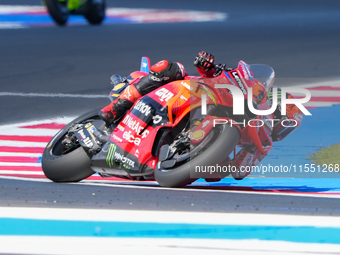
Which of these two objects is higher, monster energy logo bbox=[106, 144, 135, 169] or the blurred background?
monster energy logo bbox=[106, 144, 135, 169]

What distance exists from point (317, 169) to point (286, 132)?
1.03 m

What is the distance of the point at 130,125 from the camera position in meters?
4.54

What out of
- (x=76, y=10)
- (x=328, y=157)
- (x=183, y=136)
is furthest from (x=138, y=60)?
(x=183, y=136)

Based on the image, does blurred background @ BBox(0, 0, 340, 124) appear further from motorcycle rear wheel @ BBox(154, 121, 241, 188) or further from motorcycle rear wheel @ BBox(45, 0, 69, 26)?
motorcycle rear wheel @ BBox(154, 121, 241, 188)

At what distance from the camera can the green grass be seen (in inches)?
222

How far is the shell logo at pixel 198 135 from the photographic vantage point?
13.6ft

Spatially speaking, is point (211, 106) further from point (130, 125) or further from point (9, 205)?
point (9, 205)

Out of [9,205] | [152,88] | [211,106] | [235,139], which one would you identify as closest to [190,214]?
[9,205]

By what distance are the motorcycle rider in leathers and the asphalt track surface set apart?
53 centimetres

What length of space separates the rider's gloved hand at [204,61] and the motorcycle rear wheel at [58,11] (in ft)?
34.1

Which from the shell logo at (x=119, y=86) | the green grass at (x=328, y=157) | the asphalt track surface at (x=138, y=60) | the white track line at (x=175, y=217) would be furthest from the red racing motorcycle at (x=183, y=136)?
the green grass at (x=328, y=157)

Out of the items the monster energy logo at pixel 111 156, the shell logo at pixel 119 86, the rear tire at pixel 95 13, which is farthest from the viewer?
the rear tire at pixel 95 13

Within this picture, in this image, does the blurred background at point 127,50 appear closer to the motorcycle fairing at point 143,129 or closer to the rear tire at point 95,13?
the rear tire at point 95,13

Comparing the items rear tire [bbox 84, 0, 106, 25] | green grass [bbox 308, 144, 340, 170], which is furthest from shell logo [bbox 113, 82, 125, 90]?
rear tire [bbox 84, 0, 106, 25]
